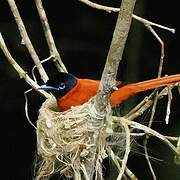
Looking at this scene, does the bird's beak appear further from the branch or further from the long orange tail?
the branch

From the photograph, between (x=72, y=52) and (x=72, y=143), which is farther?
(x=72, y=52)

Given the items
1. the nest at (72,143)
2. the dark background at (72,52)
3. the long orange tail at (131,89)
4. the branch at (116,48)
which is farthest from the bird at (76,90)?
the dark background at (72,52)

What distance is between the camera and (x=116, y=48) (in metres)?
2.75

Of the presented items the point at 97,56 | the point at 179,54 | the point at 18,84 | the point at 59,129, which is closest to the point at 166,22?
the point at 179,54

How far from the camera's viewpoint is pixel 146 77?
16.2ft

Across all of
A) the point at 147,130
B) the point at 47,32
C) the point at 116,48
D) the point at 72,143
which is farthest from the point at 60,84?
the point at 116,48

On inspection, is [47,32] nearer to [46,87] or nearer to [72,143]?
[46,87]

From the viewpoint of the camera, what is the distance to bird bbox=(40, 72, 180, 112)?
137 inches

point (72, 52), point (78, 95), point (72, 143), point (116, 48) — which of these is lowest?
point (72, 143)

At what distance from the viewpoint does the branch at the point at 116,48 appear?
2.71 meters

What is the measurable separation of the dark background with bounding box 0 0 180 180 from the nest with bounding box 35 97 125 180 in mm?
1387

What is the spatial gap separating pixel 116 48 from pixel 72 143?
25.3 inches

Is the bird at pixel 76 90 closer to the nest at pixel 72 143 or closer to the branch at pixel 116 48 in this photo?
the nest at pixel 72 143

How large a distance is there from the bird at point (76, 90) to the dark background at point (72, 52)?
1.09 meters
